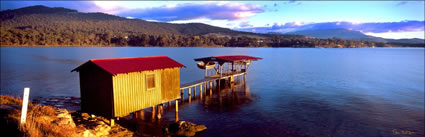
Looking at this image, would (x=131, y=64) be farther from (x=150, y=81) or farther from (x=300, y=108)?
(x=300, y=108)

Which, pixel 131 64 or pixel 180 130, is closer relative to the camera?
pixel 131 64

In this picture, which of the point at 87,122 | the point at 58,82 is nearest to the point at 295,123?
the point at 87,122

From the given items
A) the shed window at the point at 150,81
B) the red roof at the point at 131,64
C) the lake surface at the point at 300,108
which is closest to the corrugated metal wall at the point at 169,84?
the red roof at the point at 131,64

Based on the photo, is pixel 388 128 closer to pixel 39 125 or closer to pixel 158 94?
pixel 158 94

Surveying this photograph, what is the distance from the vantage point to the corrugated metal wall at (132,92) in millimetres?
16669

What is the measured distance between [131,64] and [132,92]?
79.0 inches

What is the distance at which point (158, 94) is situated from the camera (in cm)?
1956

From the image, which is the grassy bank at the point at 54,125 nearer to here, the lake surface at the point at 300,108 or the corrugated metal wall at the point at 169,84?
the corrugated metal wall at the point at 169,84

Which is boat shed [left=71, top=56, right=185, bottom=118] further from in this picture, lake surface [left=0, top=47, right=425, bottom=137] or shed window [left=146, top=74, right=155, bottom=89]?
lake surface [left=0, top=47, right=425, bottom=137]

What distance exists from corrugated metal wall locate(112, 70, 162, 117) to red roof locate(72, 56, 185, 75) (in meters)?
0.32

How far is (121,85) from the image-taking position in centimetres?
1684

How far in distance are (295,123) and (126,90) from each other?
532 inches

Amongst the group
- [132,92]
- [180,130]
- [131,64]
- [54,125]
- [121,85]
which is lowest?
[180,130]

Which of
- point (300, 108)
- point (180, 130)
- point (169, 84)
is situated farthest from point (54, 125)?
point (300, 108)
